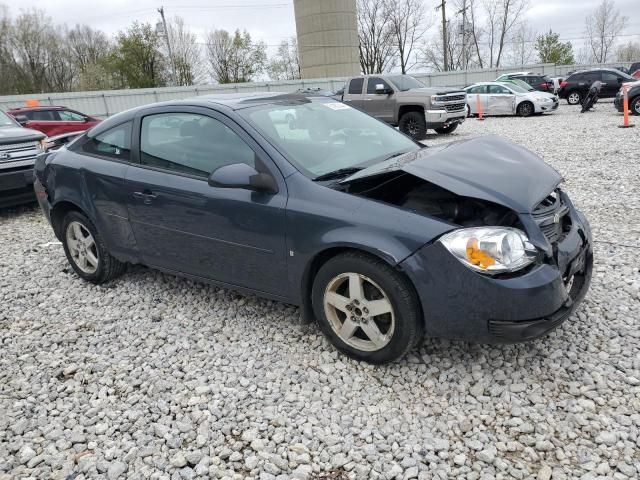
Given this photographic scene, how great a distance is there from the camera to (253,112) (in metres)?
3.62

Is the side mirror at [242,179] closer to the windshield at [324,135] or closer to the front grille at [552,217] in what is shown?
the windshield at [324,135]

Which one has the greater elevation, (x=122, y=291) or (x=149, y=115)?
(x=149, y=115)

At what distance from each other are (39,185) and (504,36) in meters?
67.9

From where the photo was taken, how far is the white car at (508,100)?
63.2ft

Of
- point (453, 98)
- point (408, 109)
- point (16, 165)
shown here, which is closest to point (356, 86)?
point (408, 109)

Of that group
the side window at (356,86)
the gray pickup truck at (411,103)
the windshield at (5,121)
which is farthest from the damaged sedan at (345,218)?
the side window at (356,86)

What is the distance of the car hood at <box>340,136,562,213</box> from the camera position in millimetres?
2820

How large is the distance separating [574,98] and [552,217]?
74.7ft

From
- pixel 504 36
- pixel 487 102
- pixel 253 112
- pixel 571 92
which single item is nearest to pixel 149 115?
pixel 253 112

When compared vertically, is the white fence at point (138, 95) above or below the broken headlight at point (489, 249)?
above

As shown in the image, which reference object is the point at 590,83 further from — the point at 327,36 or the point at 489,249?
the point at 327,36

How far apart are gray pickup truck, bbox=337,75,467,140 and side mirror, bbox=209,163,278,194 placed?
10980 millimetres

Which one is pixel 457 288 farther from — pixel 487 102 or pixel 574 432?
→ pixel 487 102

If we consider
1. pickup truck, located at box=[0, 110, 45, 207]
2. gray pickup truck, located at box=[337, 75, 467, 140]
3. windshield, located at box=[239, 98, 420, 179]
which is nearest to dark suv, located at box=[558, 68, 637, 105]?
gray pickup truck, located at box=[337, 75, 467, 140]
